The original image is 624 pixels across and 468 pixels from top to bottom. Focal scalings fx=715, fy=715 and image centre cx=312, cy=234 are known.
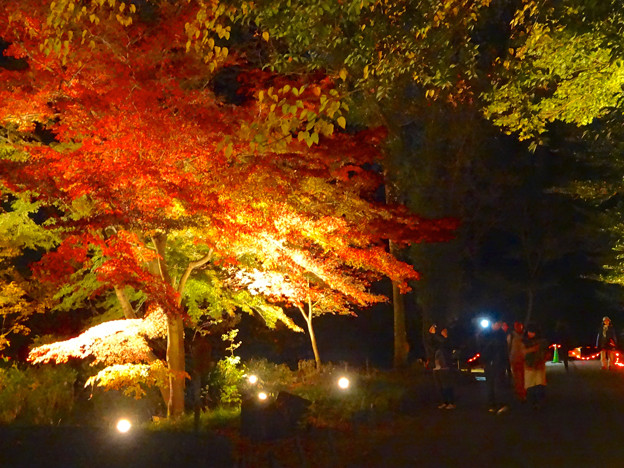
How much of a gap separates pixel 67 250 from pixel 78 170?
1.47m

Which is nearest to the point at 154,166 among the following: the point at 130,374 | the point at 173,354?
the point at 130,374

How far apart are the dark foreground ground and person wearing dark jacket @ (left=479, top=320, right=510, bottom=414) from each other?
1.11ft

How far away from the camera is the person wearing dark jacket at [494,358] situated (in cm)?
1319

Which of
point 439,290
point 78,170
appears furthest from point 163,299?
point 439,290

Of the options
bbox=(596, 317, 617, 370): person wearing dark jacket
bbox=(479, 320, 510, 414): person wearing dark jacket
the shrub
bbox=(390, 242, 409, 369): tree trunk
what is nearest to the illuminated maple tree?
the shrub

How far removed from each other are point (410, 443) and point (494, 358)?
316 cm

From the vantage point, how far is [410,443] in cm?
1093

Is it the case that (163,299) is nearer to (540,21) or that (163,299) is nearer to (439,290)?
(540,21)

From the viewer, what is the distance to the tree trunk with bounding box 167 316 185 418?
1468 centimetres

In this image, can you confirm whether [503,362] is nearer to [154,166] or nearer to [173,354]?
[173,354]

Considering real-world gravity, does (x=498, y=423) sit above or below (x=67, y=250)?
below

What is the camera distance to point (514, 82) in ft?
36.1

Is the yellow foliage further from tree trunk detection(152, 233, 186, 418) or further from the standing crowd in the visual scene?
the standing crowd

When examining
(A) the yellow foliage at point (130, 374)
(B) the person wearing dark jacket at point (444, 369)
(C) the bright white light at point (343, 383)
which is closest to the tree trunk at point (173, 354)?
(A) the yellow foliage at point (130, 374)
